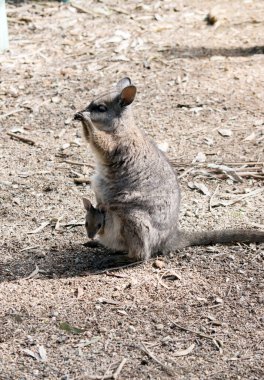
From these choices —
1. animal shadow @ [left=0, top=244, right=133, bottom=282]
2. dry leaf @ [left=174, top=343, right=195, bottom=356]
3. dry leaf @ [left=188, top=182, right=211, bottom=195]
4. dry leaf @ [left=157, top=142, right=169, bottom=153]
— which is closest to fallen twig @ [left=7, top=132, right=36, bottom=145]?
dry leaf @ [left=157, top=142, right=169, bottom=153]

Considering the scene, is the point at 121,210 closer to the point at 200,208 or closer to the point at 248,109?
the point at 200,208

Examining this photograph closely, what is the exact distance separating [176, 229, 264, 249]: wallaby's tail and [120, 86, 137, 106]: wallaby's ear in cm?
96

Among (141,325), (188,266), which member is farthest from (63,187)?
(141,325)

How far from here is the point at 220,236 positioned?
561 cm

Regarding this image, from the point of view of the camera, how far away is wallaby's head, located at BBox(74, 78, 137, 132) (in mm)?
5625

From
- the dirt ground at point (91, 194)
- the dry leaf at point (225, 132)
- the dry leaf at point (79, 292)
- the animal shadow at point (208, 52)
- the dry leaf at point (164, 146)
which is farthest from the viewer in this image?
the animal shadow at point (208, 52)

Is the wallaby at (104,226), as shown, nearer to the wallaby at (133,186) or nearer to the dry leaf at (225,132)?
the wallaby at (133,186)

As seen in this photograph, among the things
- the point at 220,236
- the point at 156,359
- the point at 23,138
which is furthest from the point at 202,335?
the point at 23,138

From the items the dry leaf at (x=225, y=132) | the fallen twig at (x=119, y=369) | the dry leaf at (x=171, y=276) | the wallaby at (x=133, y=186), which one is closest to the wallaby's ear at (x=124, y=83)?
the wallaby at (x=133, y=186)

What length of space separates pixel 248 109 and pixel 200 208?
1.96 meters

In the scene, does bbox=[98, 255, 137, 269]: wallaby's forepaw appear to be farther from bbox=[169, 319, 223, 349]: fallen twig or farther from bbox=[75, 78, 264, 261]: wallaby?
bbox=[169, 319, 223, 349]: fallen twig

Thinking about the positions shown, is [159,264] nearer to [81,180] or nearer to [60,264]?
[60,264]

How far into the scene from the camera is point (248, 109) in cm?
788

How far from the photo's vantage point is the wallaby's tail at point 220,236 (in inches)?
220
